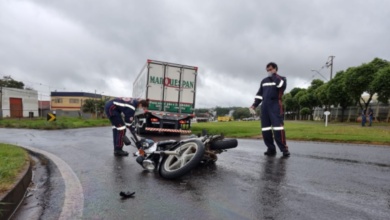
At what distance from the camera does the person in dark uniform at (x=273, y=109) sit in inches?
271

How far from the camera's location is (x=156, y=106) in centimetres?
1580

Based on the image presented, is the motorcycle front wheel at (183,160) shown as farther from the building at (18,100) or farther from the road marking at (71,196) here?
the building at (18,100)

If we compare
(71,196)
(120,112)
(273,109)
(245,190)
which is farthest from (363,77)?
(71,196)

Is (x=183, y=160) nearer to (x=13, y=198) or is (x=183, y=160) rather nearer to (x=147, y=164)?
(x=147, y=164)

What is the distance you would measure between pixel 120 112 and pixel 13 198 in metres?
4.50

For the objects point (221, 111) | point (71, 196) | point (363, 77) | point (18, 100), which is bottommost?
point (221, 111)

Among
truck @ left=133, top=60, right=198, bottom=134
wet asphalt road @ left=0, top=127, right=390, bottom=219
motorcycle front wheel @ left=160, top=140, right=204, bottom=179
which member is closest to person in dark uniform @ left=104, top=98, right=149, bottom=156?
wet asphalt road @ left=0, top=127, right=390, bottom=219

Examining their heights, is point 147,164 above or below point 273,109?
below

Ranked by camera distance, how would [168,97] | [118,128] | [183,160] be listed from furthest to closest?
[168,97] < [118,128] < [183,160]

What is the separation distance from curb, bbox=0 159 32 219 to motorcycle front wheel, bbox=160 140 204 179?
200 centimetres

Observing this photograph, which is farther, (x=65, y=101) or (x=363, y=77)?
(x=65, y=101)

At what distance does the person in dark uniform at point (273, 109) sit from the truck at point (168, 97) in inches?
350

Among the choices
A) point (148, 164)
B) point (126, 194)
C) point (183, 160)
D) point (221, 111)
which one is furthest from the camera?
point (221, 111)

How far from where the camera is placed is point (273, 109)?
701cm
